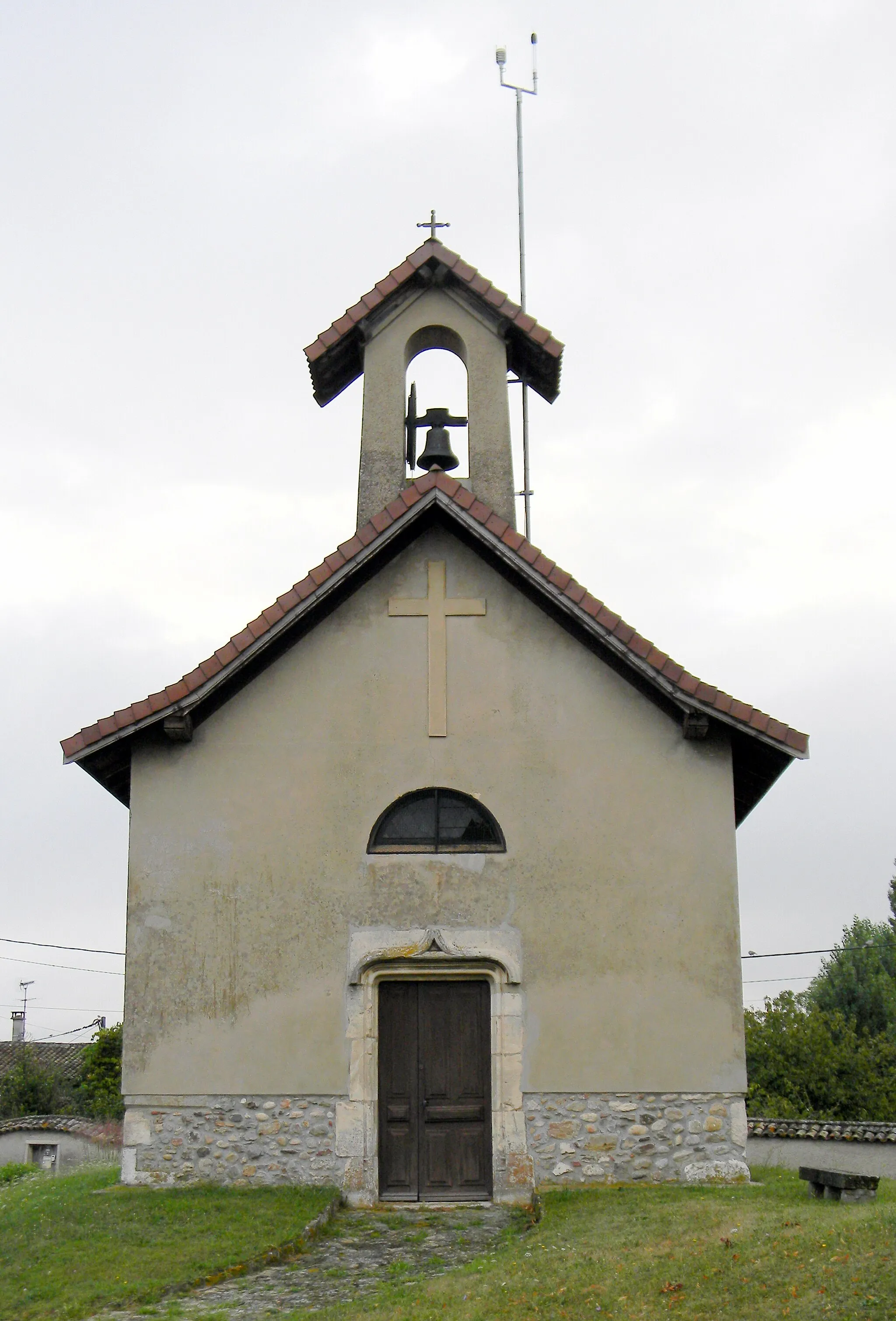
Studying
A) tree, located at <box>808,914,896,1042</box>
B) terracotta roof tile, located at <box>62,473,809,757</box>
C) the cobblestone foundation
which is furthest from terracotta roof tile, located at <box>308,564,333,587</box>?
tree, located at <box>808,914,896,1042</box>

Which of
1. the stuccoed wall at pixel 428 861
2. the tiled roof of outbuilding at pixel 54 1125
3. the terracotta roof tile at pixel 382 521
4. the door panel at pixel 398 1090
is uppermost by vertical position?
the terracotta roof tile at pixel 382 521

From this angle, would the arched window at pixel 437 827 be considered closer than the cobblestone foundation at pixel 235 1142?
No

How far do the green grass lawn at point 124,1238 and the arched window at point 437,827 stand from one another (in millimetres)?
3289

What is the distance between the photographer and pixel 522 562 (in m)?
13.2

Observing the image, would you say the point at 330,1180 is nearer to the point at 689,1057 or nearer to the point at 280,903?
the point at 280,903

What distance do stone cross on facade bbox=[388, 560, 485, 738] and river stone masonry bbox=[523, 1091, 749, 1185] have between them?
12.5ft

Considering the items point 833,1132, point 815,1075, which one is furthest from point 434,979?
point 815,1075

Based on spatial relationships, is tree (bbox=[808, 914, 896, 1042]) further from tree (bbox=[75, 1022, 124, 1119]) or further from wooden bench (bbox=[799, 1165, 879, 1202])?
wooden bench (bbox=[799, 1165, 879, 1202])

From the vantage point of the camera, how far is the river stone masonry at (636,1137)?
12430 mm

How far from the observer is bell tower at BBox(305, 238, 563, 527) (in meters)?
15.0

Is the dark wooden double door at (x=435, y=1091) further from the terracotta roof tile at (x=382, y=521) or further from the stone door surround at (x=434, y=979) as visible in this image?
the terracotta roof tile at (x=382, y=521)

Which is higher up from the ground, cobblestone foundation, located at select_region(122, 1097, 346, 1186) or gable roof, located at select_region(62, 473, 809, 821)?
gable roof, located at select_region(62, 473, 809, 821)

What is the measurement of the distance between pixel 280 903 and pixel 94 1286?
453cm

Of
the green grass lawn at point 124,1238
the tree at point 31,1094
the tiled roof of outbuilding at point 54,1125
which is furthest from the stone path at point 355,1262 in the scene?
the tree at point 31,1094
